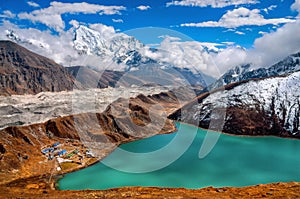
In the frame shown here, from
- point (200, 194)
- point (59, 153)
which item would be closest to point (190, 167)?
point (200, 194)

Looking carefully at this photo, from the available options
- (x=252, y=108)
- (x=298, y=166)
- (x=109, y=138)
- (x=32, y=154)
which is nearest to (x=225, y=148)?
(x=298, y=166)

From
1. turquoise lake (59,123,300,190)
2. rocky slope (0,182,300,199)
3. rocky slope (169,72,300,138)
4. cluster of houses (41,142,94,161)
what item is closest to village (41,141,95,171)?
cluster of houses (41,142,94,161)

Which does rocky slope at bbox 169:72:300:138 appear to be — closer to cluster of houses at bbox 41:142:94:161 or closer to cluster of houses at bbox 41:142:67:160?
cluster of houses at bbox 41:142:94:161

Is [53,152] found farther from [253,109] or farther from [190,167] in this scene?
[253,109]

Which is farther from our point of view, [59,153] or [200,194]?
[59,153]

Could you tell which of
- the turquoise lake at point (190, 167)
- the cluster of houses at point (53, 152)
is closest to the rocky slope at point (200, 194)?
the turquoise lake at point (190, 167)
